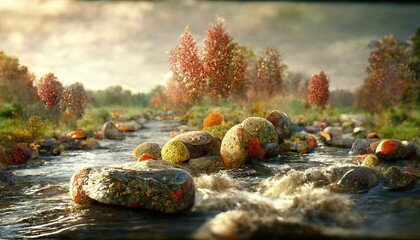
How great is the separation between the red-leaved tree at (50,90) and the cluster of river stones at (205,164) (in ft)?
10.9

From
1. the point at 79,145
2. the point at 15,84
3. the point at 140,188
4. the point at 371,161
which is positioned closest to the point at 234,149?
the point at 371,161

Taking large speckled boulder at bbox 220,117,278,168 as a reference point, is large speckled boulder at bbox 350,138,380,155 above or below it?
below

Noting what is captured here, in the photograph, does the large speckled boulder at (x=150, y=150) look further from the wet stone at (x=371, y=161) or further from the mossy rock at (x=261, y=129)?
the wet stone at (x=371, y=161)

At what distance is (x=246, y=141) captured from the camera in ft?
32.5

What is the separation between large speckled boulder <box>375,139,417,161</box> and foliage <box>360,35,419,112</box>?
18.7 ft

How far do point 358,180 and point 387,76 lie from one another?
10.8 metres

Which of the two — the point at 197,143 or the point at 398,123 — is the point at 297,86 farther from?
the point at 197,143

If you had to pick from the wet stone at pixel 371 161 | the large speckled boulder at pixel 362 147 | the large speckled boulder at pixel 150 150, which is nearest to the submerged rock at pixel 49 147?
the large speckled boulder at pixel 150 150

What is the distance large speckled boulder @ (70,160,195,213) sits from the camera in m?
5.71

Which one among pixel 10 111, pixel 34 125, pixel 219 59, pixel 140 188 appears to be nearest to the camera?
pixel 140 188

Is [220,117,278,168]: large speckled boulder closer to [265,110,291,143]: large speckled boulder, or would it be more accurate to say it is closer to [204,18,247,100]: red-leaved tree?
[265,110,291,143]: large speckled boulder

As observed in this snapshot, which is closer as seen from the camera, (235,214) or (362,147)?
(235,214)

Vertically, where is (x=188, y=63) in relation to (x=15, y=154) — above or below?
above

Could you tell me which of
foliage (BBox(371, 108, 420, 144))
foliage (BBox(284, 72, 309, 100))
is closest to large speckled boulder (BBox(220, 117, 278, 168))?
foliage (BBox(371, 108, 420, 144))
